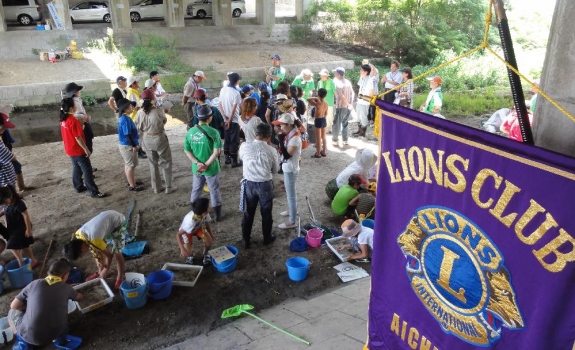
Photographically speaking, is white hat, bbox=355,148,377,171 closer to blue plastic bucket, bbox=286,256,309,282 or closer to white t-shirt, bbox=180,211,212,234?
blue plastic bucket, bbox=286,256,309,282

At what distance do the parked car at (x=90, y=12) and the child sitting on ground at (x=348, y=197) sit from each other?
20469 mm

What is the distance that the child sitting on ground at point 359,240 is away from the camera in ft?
18.5

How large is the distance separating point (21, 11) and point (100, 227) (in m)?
21.5

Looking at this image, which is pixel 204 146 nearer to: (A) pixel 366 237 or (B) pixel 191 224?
(B) pixel 191 224

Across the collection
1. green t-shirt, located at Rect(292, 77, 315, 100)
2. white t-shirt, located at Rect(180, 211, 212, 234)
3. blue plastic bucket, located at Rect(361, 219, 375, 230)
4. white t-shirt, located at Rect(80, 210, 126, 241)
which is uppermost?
green t-shirt, located at Rect(292, 77, 315, 100)

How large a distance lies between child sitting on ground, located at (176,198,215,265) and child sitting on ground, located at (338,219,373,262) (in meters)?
1.82

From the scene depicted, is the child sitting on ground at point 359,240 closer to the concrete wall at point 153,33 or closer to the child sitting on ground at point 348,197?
the child sitting on ground at point 348,197

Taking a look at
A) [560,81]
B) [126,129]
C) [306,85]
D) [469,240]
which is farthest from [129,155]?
[560,81]

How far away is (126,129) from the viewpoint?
23.1 ft

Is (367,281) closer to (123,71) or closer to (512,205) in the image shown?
(512,205)

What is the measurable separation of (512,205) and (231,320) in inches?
136

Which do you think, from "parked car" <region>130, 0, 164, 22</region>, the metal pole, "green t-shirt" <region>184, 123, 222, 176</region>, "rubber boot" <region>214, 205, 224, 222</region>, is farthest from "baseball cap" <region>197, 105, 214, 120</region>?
"parked car" <region>130, 0, 164, 22</region>

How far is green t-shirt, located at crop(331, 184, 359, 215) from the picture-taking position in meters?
6.61

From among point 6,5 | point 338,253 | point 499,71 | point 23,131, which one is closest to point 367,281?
point 338,253
